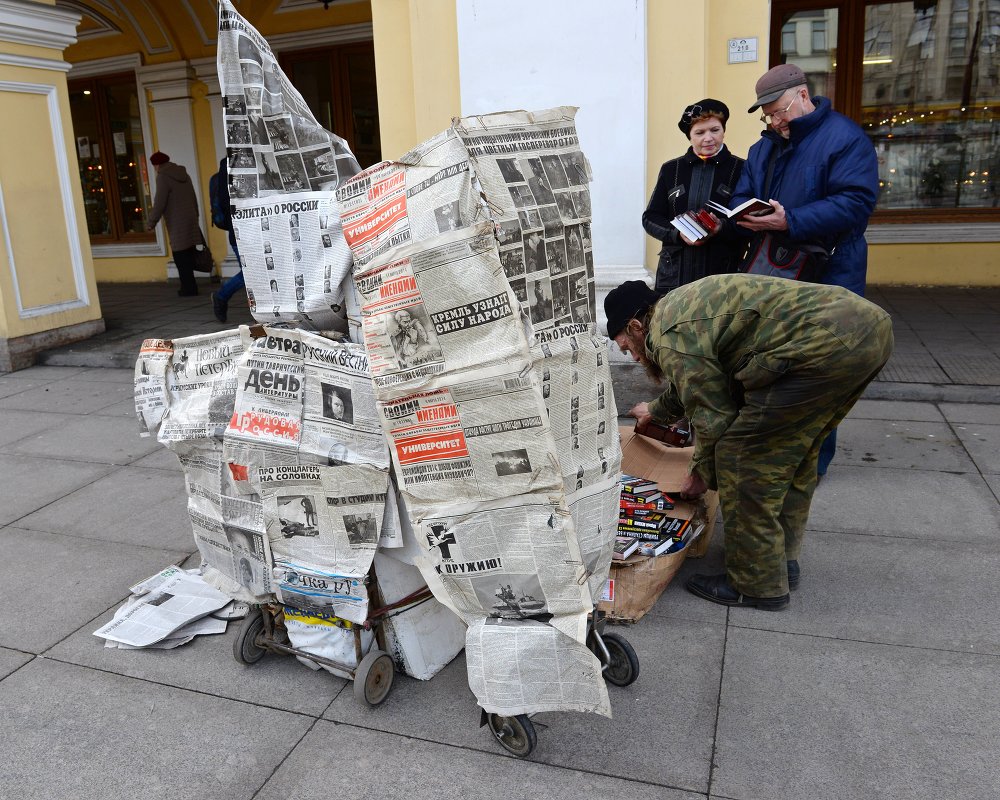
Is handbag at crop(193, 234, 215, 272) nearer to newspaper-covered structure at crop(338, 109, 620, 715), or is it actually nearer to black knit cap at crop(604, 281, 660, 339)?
black knit cap at crop(604, 281, 660, 339)

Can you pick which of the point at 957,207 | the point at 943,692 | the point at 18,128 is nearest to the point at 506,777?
the point at 943,692

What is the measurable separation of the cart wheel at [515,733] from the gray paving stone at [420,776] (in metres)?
0.04

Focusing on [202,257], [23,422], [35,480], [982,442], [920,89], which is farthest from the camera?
[202,257]

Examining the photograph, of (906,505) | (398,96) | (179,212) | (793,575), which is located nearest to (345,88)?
(179,212)

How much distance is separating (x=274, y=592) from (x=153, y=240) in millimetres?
10376

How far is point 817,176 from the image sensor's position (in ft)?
12.0

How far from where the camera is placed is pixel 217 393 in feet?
8.79

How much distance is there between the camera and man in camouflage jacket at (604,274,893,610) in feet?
8.96

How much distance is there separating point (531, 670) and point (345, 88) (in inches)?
383

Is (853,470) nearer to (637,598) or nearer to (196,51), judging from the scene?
(637,598)

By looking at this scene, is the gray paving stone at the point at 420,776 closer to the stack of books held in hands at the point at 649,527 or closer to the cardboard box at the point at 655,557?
the cardboard box at the point at 655,557

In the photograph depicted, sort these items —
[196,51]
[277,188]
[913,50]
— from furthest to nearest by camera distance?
[196,51]
[913,50]
[277,188]

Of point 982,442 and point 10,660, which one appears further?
point 982,442

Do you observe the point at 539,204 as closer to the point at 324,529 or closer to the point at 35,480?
the point at 324,529
